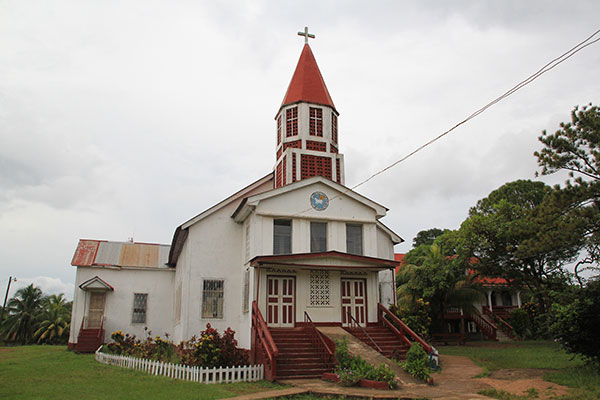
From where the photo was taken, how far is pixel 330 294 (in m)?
20.4

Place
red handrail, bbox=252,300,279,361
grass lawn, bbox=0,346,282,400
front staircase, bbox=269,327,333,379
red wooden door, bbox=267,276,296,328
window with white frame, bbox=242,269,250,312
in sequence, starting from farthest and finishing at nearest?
window with white frame, bbox=242,269,250,312 < red wooden door, bbox=267,276,296,328 < front staircase, bbox=269,327,333,379 < red handrail, bbox=252,300,279,361 < grass lawn, bbox=0,346,282,400

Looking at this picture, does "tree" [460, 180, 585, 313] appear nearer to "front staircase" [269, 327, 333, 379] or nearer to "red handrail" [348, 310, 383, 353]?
"red handrail" [348, 310, 383, 353]

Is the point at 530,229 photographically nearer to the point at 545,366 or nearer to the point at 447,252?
the point at 447,252

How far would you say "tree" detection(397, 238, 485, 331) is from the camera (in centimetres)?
2807

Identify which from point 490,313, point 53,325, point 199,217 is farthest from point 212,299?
point 53,325

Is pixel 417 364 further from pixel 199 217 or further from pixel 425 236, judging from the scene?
pixel 425 236

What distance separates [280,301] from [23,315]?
39.3 m

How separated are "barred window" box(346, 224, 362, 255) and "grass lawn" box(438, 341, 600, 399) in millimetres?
6583

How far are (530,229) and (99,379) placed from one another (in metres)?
20.8

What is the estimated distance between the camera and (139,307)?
93.0ft

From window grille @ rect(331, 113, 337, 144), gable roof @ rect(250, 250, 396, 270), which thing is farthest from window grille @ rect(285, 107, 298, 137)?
gable roof @ rect(250, 250, 396, 270)

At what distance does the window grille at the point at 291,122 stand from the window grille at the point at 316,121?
0.81m

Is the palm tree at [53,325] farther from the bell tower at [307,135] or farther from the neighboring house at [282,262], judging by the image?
the bell tower at [307,135]

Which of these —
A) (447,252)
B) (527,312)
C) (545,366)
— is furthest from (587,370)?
(527,312)
